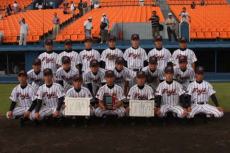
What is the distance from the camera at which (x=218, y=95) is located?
13.8m

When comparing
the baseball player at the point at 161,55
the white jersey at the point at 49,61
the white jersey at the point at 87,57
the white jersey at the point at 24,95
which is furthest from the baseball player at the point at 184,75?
the white jersey at the point at 24,95

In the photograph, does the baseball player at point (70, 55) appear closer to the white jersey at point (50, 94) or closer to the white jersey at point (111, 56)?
the white jersey at point (111, 56)

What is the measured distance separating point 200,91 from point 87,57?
3.24 meters

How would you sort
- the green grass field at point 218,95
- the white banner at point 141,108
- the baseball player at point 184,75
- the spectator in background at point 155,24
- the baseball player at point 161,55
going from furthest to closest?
the spectator in background at point 155,24
the green grass field at point 218,95
the baseball player at point 161,55
the baseball player at point 184,75
the white banner at point 141,108

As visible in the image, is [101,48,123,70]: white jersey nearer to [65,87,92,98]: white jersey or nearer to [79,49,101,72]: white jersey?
[79,49,101,72]: white jersey

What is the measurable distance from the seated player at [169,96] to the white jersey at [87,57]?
2.41 metres

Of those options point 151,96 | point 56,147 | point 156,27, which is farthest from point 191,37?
point 56,147

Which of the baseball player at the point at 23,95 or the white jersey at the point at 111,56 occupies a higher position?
the white jersey at the point at 111,56

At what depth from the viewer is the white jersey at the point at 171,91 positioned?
30.9 ft

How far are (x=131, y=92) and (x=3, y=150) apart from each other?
10.3ft

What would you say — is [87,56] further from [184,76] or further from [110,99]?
[184,76]

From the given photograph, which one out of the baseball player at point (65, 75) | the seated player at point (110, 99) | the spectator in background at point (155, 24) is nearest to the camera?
the seated player at point (110, 99)

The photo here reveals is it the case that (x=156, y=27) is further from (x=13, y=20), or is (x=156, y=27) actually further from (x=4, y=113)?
(x=13, y=20)

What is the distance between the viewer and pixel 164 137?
8234 mm
